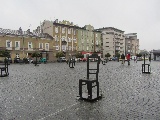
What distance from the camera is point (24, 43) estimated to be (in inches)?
2005

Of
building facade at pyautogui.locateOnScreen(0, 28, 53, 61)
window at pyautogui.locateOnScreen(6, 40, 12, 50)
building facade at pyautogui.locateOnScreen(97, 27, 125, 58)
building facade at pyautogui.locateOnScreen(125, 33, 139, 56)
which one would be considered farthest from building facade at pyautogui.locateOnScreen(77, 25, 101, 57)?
building facade at pyautogui.locateOnScreen(125, 33, 139, 56)

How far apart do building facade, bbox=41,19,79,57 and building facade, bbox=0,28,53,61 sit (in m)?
2.59

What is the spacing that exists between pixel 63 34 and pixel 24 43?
1534cm

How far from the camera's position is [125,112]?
464 centimetres

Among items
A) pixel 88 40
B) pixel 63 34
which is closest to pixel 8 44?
pixel 63 34

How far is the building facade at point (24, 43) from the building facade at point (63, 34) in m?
2.59

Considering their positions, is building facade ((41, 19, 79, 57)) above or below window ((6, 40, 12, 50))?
above

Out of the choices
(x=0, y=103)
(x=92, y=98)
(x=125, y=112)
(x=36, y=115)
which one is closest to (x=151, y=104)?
(x=125, y=112)

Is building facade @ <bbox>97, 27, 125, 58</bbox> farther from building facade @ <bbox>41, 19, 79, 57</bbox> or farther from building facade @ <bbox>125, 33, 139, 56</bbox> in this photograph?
building facade @ <bbox>41, 19, 79, 57</bbox>

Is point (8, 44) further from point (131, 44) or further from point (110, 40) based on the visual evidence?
point (131, 44)

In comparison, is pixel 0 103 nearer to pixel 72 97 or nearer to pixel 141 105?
pixel 72 97

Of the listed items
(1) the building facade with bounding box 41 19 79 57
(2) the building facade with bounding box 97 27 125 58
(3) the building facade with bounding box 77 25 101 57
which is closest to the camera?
(1) the building facade with bounding box 41 19 79 57

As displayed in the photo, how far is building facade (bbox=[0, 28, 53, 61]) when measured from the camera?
156 feet

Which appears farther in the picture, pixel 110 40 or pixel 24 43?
pixel 110 40
